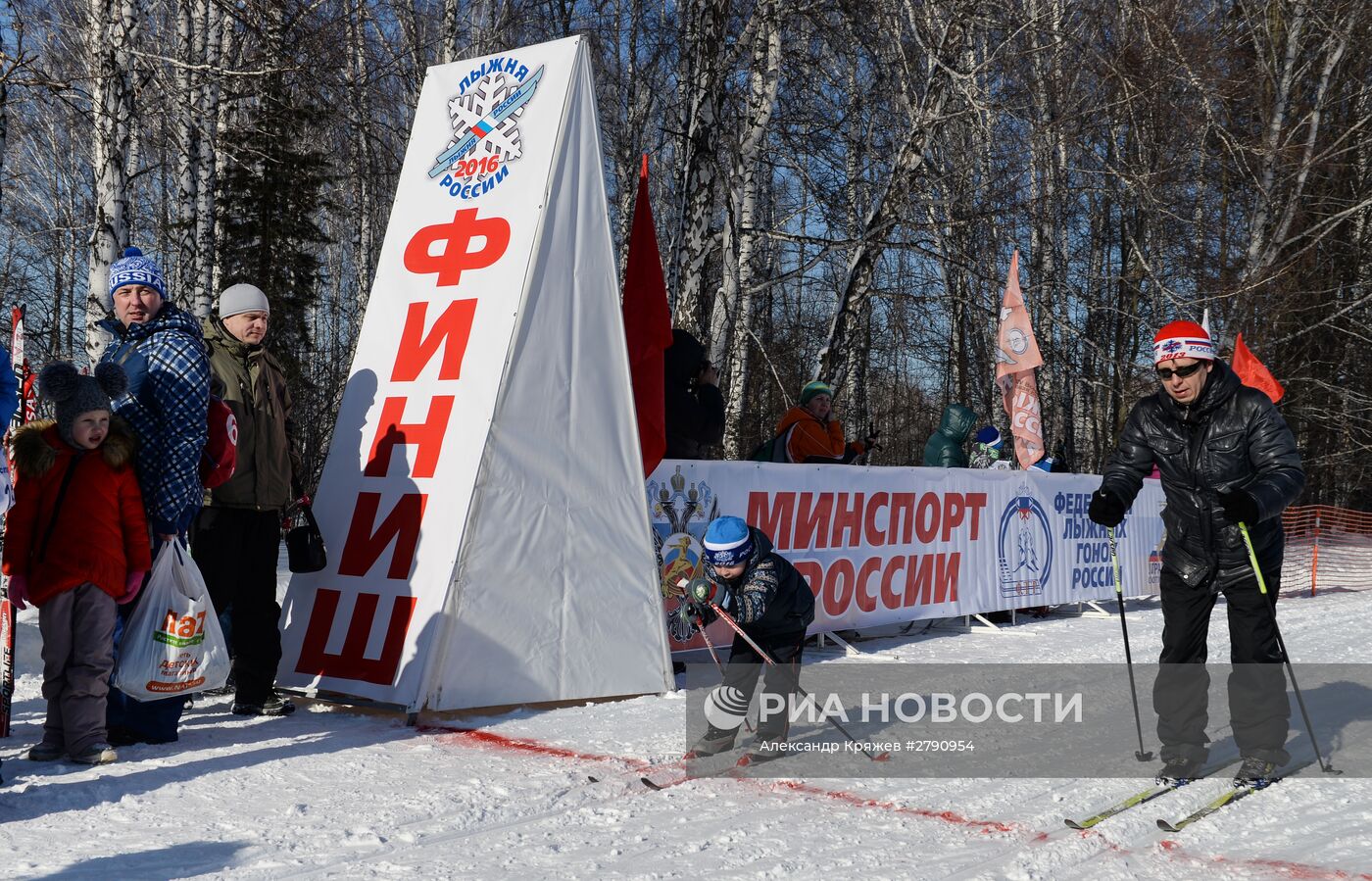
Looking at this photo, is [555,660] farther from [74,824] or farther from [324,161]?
[324,161]

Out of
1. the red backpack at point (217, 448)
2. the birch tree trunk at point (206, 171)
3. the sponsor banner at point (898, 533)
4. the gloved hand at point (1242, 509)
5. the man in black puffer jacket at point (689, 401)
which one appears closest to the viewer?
the gloved hand at point (1242, 509)

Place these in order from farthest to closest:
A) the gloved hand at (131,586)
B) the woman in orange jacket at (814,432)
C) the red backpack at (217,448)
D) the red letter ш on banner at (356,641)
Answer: the woman in orange jacket at (814,432) → the red letter ш on banner at (356,641) → the red backpack at (217,448) → the gloved hand at (131,586)

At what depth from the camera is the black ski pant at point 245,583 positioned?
Answer: 19.2ft

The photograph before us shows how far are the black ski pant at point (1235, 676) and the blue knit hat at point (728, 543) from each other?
5.66 feet

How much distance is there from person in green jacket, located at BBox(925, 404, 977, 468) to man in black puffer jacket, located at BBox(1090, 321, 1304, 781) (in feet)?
19.5

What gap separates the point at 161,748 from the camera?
5055 mm

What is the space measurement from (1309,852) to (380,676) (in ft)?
13.0

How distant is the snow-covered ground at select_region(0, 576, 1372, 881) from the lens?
3656 millimetres

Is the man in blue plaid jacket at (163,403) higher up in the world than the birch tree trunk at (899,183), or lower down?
lower down

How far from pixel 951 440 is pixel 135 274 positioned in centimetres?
754

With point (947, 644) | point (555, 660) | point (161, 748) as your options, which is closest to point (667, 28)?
point (947, 644)

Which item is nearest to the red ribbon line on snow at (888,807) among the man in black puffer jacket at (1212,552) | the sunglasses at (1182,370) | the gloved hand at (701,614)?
the gloved hand at (701,614)

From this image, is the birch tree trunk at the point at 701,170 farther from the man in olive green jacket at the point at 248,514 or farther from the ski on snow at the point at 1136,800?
the ski on snow at the point at 1136,800

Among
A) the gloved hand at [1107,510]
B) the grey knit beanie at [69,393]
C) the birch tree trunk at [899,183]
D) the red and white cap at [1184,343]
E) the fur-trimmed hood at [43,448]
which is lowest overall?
the gloved hand at [1107,510]
